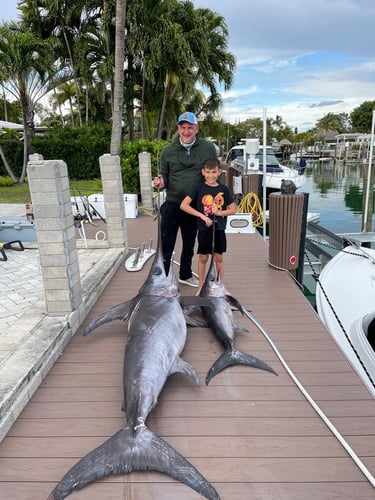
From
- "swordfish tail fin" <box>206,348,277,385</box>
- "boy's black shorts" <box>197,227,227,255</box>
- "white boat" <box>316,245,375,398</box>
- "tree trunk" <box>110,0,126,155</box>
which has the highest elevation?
"tree trunk" <box>110,0,126,155</box>

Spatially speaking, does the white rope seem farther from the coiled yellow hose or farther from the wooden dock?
the coiled yellow hose

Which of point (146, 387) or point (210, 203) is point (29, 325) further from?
point (210, 203)

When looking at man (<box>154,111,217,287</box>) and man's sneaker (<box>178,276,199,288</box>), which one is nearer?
man (<box>154,111,217,287</box>)

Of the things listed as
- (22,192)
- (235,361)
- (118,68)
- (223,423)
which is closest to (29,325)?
(235,361)

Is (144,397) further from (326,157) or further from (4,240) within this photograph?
(326,157)

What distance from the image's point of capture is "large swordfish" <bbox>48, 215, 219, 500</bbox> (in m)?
1.88

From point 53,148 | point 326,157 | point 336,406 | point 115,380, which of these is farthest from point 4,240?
point 326,157

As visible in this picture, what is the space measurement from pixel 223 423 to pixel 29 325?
75.5 inches

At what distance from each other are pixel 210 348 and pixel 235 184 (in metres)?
7.28

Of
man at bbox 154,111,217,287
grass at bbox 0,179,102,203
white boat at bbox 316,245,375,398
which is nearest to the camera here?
white boat at bbox 316,245,375,398

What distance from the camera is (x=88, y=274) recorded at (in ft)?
15.6

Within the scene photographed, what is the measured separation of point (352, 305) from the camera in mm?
4777

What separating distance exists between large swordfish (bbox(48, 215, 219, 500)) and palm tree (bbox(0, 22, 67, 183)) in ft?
48.3

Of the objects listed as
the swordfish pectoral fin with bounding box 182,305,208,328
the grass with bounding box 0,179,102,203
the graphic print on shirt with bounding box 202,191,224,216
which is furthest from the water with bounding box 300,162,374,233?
the swordfish pectoral fin with bounding box 182,305,208,328
